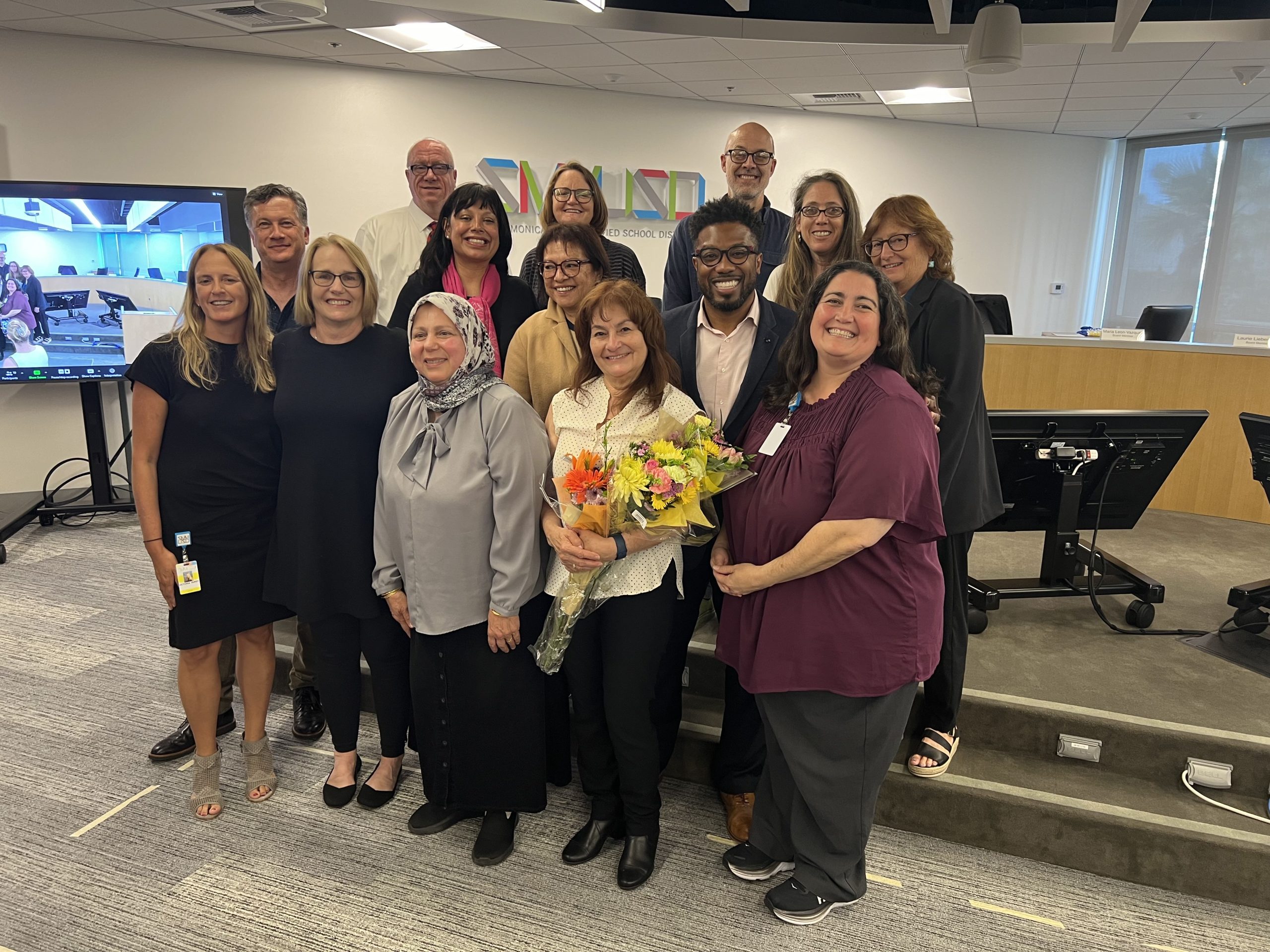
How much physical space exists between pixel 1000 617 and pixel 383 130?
6.09m

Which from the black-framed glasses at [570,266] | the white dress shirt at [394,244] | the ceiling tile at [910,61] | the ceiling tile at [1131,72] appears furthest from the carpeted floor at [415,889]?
the ceiling tile at [1131,72]

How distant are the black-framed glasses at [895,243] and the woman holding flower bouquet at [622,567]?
2.55ft

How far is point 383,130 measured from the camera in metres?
6.87

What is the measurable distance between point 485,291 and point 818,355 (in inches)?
50.0

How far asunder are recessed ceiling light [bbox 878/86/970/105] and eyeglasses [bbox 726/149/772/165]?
4706 millimetres

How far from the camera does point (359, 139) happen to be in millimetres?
6797

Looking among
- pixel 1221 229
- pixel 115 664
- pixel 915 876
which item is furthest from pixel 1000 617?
pixel 1221 229

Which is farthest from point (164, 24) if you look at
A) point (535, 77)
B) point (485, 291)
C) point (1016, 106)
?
point (1016, 106)

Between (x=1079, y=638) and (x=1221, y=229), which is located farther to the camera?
(x=1221, y=229)

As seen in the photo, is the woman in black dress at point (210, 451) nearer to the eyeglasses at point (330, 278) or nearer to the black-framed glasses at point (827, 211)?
the eyeglasses at point (330, 278)

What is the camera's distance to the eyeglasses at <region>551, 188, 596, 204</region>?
9.60 ft

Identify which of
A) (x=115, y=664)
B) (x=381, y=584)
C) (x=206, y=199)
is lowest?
(x=115, y=664)

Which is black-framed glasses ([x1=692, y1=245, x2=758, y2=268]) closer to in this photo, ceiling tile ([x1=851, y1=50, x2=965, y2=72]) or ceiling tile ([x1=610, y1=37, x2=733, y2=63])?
ceiling tile ([x1=610, y1=37, x2=733, y2=63])

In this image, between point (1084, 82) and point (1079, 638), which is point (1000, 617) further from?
point (1084, 82)
